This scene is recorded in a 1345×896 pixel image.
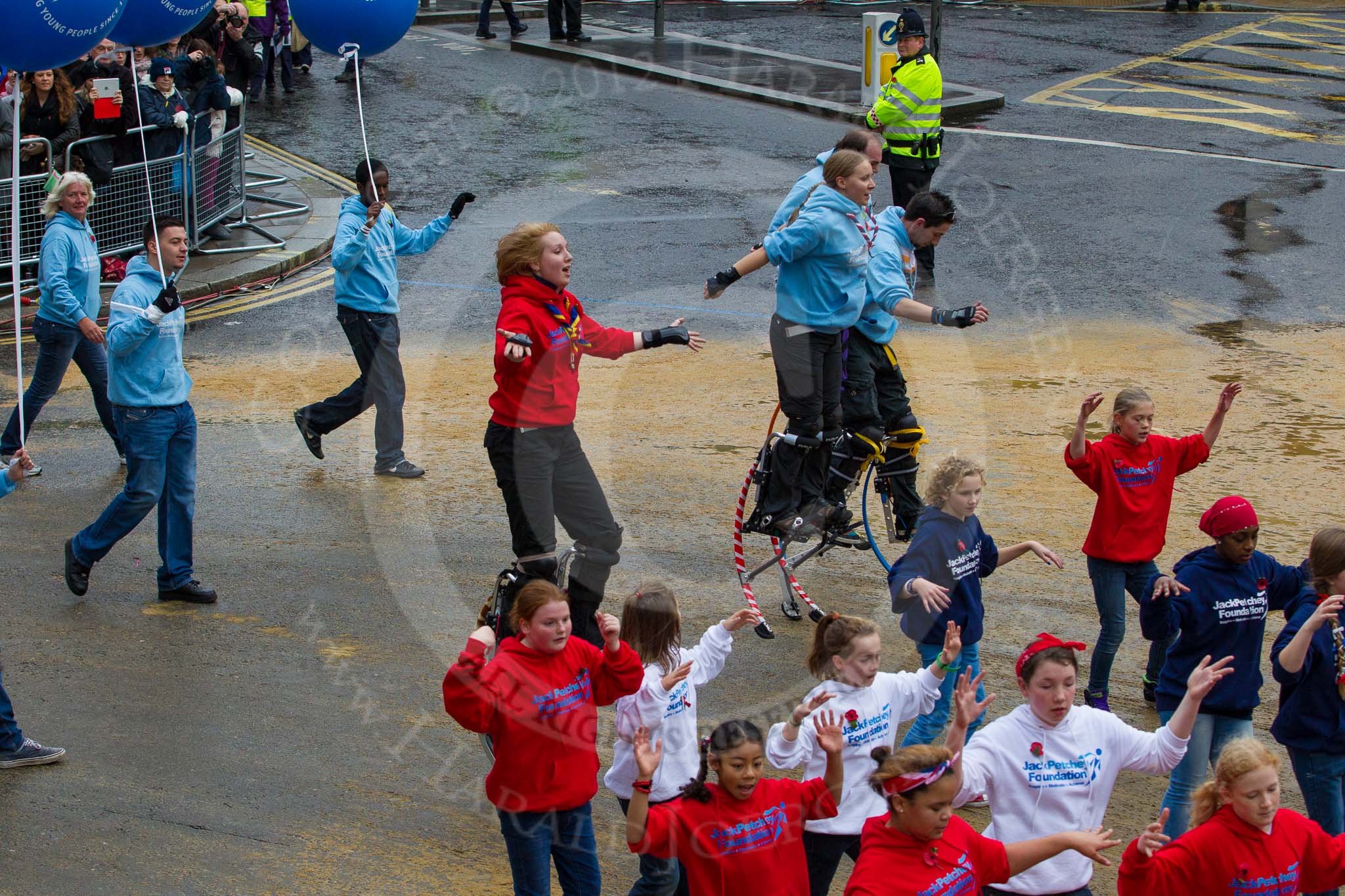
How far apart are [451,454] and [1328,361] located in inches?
280

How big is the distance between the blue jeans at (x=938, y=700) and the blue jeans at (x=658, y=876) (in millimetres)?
1435

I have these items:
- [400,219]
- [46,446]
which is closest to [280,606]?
[46,446]

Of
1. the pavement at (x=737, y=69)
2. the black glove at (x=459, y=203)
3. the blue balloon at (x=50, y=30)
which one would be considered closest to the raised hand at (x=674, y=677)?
the blue balloon at (x=50, y=30)

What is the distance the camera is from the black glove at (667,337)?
692 centimetres

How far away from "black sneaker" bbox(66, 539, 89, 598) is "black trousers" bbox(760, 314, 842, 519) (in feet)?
12.2

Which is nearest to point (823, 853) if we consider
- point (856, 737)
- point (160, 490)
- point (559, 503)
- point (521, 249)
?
point (856, 737)

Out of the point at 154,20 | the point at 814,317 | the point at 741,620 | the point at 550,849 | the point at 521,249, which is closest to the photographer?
the point at 550,849

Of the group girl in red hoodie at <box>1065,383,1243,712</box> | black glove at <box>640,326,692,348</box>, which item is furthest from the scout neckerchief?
girl in red hoodie at <box>1065,383,1243,712</box>

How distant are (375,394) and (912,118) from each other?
6540 millimetres

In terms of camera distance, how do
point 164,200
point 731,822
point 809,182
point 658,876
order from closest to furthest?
Result: point 731,822, point 658,876, point 809,182, point 164,200

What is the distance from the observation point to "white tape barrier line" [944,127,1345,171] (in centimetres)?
1778

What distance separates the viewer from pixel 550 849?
5.09 meters

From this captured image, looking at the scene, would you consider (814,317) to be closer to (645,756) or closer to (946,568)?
(946,568)

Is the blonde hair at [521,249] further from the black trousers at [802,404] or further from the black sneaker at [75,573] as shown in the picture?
the black sneaker at [75,573]
